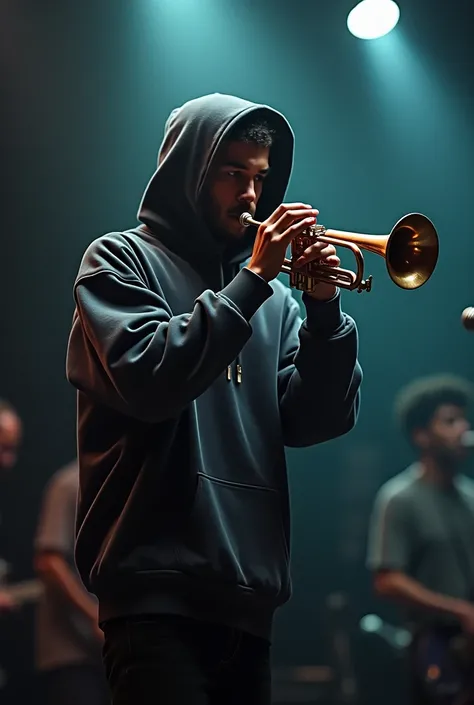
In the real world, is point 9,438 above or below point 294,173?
below

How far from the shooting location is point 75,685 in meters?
3.37

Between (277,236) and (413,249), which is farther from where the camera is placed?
(413,249)

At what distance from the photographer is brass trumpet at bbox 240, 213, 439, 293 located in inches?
72.4

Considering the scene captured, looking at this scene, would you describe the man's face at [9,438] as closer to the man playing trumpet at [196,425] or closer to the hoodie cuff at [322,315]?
the man playing trumpet at [196,425]

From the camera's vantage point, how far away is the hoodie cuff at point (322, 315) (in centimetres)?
184

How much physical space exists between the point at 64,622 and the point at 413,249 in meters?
2.05

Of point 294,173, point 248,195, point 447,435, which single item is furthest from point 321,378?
point 294,173

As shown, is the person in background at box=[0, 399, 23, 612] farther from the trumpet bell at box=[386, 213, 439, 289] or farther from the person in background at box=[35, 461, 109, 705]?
the trumpet bell at box=[386, 213, 439, 289]

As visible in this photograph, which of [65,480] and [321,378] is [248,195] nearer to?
[321,378]

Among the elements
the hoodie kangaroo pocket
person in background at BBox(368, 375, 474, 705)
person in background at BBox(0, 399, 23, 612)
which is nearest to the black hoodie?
the hoodie kangaroo pocket

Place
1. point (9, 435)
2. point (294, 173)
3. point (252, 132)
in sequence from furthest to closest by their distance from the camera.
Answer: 1. point (294, 173)
2. point (9, 435)
3. point (252, 132)

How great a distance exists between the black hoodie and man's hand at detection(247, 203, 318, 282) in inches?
1.3

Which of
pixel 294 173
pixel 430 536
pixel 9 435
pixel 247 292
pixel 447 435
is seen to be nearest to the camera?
pixel 247 292

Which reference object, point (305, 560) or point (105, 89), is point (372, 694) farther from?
point (105, 89)
